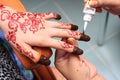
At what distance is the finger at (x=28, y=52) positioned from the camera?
580mm

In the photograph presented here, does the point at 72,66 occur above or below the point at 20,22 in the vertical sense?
below

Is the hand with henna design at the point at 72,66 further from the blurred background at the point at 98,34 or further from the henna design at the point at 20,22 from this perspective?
the blurred background at the point at 98,34

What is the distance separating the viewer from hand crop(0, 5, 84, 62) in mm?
590

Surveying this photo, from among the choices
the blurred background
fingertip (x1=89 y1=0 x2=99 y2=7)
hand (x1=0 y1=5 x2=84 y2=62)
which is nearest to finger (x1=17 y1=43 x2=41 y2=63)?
hand (x1=0 y1=5 x2=84 y2=62)

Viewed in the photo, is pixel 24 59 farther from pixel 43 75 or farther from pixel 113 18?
pixel 113 18

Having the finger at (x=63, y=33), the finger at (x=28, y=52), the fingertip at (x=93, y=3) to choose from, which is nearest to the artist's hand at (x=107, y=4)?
the fingertip at (x=93, y=3)

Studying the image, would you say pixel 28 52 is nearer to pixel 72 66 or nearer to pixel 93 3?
pixel 72 66

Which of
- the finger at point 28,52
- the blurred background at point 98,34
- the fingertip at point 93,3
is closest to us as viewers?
the finger at point 28,52

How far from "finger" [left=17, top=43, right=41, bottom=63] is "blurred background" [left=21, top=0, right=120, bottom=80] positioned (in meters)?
0.63

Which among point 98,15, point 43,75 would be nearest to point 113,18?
point 98,15

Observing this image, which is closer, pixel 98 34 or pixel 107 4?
pixel 107 4

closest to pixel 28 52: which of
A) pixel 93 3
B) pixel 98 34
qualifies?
pixel 93 3

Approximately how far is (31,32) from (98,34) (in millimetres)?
745

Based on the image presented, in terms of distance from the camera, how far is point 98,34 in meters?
1.29
